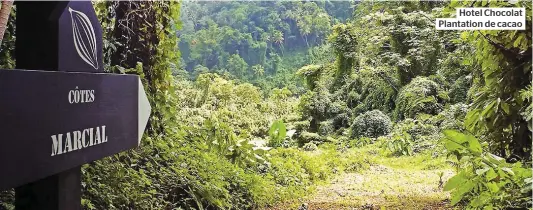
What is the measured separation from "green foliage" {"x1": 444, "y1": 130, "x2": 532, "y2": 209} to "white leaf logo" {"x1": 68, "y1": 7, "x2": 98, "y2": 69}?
1.41m

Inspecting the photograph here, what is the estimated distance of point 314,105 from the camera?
3.71 metres

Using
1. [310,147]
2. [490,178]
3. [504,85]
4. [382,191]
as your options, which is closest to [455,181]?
[490,178]

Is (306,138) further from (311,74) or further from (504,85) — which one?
(504,85)

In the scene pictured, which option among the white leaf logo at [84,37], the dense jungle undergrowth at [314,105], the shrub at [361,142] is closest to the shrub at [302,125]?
the dense jungle undergrowth at [314,105]

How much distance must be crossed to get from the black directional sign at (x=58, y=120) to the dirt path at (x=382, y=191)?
86.3 inches

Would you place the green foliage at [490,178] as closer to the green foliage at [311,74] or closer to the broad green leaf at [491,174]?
the broad green leaf at [491,174]

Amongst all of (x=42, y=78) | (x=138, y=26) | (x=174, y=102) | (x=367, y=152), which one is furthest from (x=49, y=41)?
(x=367, y=152)

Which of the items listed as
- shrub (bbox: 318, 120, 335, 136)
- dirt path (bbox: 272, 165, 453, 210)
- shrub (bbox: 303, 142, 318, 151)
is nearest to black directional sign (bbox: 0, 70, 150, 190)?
dirt path (bbox: 272, 165, 453, 210)

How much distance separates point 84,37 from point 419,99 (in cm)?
335

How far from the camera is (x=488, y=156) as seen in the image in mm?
1834

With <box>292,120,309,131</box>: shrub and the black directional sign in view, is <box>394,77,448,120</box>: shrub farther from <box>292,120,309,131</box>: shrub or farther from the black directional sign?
the black directional sign

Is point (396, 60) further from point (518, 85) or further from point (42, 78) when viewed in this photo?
point (42, 78)

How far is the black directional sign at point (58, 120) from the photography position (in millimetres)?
547

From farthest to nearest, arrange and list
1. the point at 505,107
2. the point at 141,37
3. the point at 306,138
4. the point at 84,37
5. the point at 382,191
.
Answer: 1. the point at 306,138
2. the point at 382,191
3. the point at 141,37
4. the point at 505,107
5. the point at 84,37
